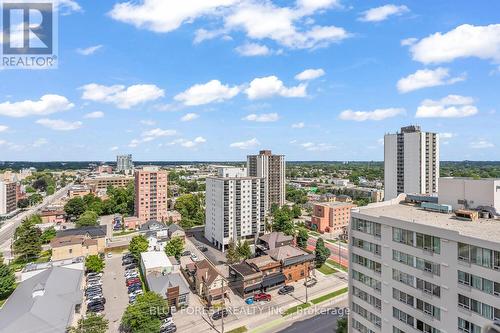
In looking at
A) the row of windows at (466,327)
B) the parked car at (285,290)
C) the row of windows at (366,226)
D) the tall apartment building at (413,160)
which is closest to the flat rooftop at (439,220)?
the row of windows at (366,226)

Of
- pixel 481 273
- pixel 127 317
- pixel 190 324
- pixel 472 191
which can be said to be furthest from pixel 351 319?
pixel 127 317

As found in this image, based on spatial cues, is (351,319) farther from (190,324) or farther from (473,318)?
(190,324)

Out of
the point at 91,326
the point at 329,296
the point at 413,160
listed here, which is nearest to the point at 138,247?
the point at 91,326

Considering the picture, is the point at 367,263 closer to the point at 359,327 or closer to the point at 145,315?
the point at 359,327

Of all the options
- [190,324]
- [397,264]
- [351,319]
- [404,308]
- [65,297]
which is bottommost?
[190,324]

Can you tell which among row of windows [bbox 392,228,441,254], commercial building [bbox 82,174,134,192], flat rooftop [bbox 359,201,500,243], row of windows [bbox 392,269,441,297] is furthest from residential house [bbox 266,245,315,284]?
commercial building [bbox 82,174,134,192]

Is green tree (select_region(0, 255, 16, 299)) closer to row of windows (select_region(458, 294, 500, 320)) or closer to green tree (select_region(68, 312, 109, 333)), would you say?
green tree (select_region(68, 312, 109, 333))

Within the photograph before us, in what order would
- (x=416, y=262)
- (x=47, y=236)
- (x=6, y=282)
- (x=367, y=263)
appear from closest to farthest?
(x=416, y=262), (x=367, y=263), (x=6, y=282), (x=47, y=236)

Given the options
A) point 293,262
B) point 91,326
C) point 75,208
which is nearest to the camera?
point 91,326
